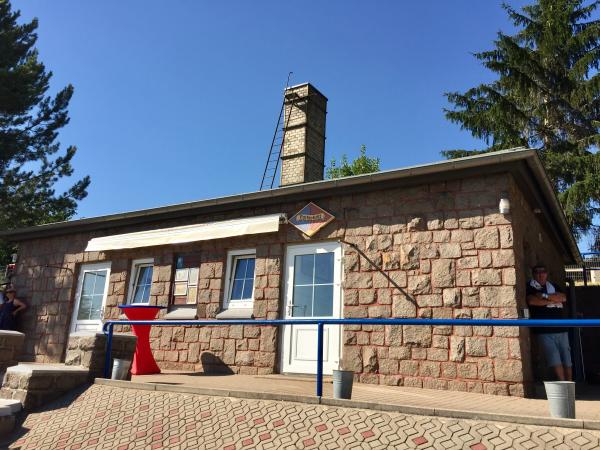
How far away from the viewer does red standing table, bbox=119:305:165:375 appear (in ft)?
24.5

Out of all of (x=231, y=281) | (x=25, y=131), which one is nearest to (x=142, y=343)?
(x=231, y=281)

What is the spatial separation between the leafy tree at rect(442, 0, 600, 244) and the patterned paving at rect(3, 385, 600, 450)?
14794 mm

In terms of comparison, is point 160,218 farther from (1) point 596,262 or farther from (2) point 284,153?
(1) point 596,262

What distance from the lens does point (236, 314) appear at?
26.3 ft

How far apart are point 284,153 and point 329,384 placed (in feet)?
24.0

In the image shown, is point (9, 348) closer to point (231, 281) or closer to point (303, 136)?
point (231, 281)

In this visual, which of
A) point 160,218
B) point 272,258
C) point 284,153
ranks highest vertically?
point 284,153

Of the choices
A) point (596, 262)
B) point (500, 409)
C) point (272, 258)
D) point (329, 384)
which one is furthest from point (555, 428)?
point (596, 262)

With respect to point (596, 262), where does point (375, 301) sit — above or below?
below

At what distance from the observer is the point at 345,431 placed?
12.8 feet

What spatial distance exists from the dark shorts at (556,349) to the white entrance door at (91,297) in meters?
7.79

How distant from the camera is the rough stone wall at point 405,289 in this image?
6.03 metres

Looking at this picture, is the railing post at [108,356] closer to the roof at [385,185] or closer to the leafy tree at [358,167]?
the roof at [385,185]

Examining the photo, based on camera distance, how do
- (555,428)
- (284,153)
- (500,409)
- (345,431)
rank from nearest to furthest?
(555,428), (345,431), (500,409), (284,153)
